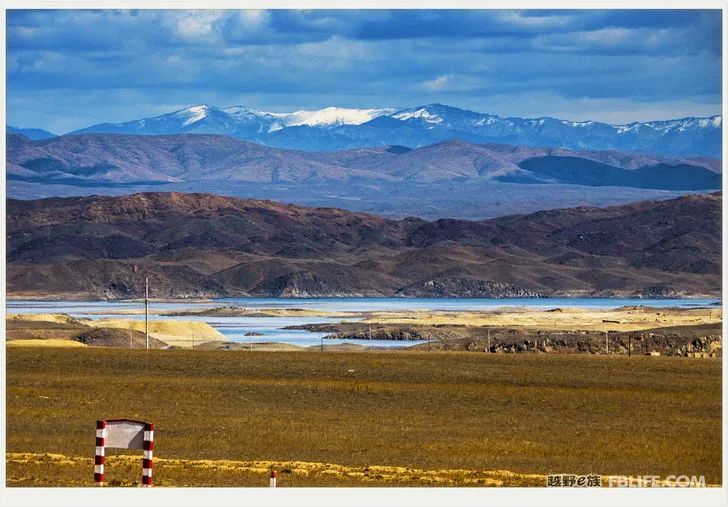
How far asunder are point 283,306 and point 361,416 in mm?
103774

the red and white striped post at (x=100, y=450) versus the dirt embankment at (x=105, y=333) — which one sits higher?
the dirt embankment at (x=105, y=333)

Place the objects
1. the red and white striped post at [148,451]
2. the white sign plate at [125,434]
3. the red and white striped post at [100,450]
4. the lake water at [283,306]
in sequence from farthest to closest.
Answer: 1. the lake water at [283,306]
2. the white sign plate at [125,434]
3. the red and white striped post at [100,450]
4. the red and white striped post at [148,451]

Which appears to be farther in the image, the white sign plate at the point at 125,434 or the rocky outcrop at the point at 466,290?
the rocky outcrop at the point at 466,290

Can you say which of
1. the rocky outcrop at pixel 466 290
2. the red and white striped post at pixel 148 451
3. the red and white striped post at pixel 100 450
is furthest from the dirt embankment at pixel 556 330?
the red and white striped post at pixel 148 451

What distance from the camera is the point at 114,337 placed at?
7162 cm

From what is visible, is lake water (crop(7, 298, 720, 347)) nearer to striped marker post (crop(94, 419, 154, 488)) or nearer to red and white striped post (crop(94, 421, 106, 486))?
red and white striped post (crop(94, 421, 106, 486))

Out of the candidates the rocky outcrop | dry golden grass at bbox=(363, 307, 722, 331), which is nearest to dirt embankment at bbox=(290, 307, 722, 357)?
dry golden grass at bbox=(363, 307, 722, 331)

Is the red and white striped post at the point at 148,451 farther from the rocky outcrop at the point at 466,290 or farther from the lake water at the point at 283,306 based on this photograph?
the rocky outcrop at the point at 466,290

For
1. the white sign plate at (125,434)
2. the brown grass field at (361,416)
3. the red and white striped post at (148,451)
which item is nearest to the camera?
the red and white striped post at (148,451)

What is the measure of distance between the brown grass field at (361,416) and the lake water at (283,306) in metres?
31.0

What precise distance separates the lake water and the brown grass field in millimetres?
31002

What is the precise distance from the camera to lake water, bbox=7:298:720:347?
86.1 m

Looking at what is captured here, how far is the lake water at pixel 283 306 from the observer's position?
282 ft

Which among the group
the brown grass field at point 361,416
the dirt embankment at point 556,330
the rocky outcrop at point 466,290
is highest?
the rocky outcrop at point 466,290
